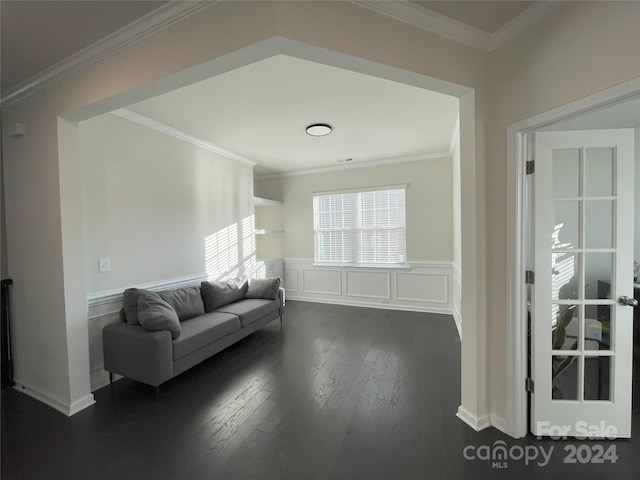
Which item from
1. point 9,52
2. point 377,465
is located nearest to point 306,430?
point 377,465

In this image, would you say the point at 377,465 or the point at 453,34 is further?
the point at 453,34

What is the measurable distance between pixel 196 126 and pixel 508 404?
155 inches

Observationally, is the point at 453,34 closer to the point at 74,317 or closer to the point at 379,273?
the point at 74,317

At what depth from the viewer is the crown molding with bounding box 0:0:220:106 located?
4.85ft

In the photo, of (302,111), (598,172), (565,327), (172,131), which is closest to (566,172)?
(598,172)

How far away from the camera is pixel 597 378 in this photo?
1.73 meters

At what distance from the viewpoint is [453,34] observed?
5.47 ft

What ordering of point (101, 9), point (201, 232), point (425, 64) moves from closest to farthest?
point (101, 9)
point (425, 64)
point (201, 232)

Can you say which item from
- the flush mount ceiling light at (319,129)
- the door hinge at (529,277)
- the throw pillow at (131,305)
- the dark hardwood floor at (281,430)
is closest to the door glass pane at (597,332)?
the door hinge at (529,277)

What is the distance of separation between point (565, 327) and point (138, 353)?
3.21 m

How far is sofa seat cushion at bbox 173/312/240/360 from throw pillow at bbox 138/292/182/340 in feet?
0.32

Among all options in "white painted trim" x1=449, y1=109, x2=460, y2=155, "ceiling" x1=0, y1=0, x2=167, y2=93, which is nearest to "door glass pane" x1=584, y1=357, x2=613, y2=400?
"white painted trim" x1=449, y1=109, x2=460, y2=155

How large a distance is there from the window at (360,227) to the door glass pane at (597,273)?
3094 millimetres

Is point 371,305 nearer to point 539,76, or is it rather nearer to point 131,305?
point 131,305
